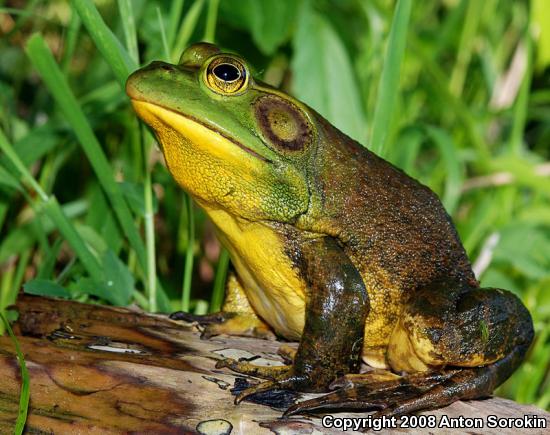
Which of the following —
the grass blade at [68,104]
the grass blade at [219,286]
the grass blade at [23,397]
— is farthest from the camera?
the grass blade at [219,286]

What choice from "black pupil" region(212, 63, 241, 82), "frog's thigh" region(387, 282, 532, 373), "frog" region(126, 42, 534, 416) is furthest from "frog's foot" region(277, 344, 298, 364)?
"black pupil" region(212, 63, 241, 82)

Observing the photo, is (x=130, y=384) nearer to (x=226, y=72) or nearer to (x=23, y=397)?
(x=23, y=397)

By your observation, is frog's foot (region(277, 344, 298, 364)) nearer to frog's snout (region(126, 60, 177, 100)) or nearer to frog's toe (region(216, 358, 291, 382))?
frog's toe (region(216, 358, 291, 382))

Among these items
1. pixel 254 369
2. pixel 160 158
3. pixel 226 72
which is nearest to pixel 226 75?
pixel 226 72

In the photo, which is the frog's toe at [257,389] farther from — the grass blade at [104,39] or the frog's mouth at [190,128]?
the grass blade at [104,39]

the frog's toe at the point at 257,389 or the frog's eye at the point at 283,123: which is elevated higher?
the frog's eye at the point at 283,123

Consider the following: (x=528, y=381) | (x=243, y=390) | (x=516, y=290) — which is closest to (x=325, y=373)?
(x=243, y=390)

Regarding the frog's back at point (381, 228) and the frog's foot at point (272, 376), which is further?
the frog's back at point (381, 228)

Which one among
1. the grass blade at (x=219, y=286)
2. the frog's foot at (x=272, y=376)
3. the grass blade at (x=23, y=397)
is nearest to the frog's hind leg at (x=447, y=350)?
the frog's foot at (x=272, y=376)
